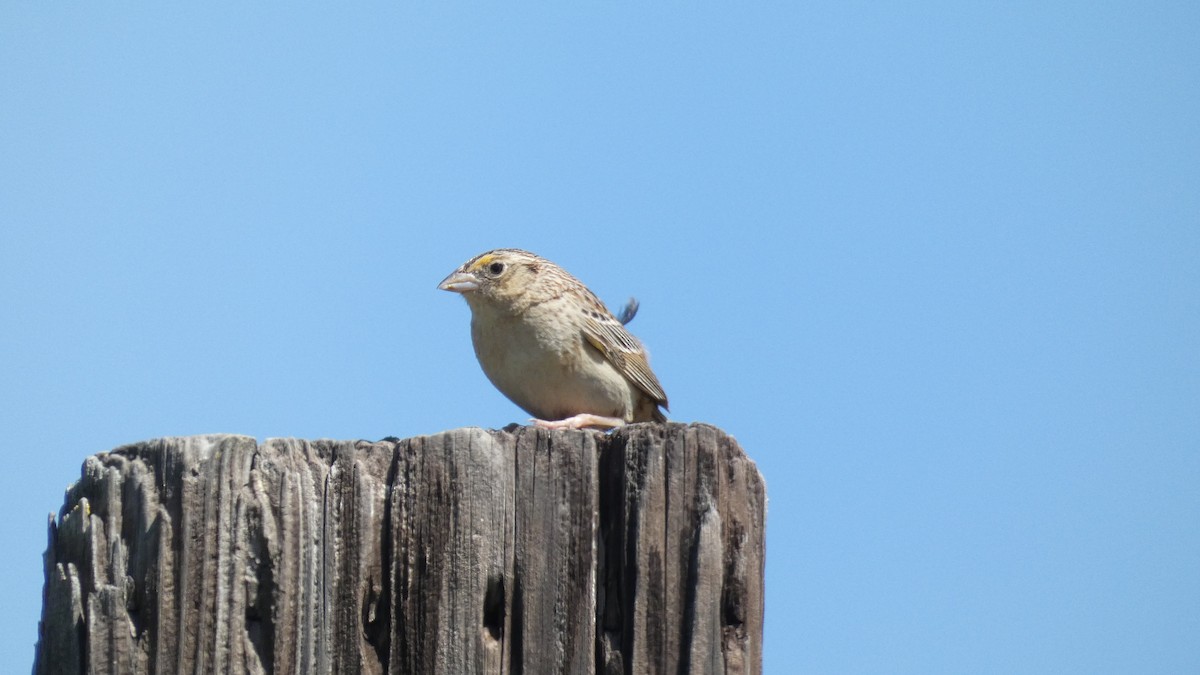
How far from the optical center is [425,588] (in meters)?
3.19

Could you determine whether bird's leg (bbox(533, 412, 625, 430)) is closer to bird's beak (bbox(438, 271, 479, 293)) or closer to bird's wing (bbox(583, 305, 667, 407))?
bird's wing (bbox(583, 305, 667, 407))

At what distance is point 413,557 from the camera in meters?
3.22

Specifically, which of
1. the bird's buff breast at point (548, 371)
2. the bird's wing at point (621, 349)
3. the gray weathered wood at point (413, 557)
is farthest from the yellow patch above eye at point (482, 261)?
the gray weathered wood at point (413, 557)

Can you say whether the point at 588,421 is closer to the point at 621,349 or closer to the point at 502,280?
the point at 621,349

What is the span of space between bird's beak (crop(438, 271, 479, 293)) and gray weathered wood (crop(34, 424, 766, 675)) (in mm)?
4108

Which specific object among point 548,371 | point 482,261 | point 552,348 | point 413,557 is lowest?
point 413,557

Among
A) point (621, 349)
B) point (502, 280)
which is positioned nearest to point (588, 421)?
point (621, 349)

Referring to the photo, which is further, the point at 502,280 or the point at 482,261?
the point at 482,261

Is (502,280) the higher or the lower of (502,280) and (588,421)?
the higher

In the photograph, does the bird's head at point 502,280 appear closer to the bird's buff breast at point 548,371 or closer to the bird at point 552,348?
the bird at point 552,348

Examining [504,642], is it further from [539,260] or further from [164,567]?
[539,260]

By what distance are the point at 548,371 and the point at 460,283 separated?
0.84 metres

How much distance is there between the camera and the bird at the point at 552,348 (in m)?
7.00

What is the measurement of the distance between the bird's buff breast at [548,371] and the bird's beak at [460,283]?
1.01ft
